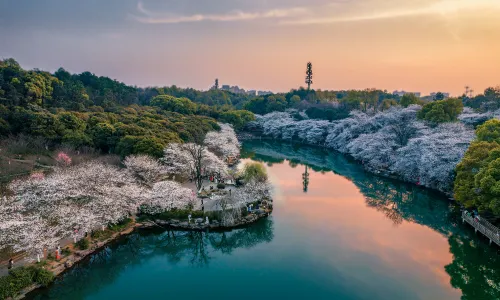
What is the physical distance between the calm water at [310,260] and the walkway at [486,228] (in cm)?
56

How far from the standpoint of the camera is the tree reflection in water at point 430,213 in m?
13.8

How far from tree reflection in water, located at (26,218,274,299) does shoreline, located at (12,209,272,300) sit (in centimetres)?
23

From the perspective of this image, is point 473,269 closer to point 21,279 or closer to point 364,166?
point 364,166

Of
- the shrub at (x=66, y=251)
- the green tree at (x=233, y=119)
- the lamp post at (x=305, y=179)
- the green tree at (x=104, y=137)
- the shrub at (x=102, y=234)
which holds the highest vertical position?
the green tree at (x=233, y=119)

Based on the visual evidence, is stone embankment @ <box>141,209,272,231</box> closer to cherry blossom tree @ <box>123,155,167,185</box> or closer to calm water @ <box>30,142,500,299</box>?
calm water @ <box>30,142,500,299</box>

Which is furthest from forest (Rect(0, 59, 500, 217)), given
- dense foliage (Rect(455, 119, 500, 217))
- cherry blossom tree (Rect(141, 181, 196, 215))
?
cherry blossom tree (Rect(141, 181, 196, 215))

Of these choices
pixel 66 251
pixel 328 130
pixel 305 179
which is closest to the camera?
pixel 66 251

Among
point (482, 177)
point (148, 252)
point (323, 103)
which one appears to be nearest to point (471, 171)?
point (482, 177)

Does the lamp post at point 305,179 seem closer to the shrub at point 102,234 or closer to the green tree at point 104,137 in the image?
the shrub at point 102,234

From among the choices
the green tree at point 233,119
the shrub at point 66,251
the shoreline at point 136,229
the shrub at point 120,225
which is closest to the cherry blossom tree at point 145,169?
the shrub at point 120,225

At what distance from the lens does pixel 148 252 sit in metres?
15.8

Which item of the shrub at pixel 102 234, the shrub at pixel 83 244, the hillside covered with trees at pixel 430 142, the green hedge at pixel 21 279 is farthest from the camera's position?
the hillside covered with trees at pixel 430 142

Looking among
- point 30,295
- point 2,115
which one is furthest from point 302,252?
point 2,115

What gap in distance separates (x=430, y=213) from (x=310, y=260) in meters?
11.3
